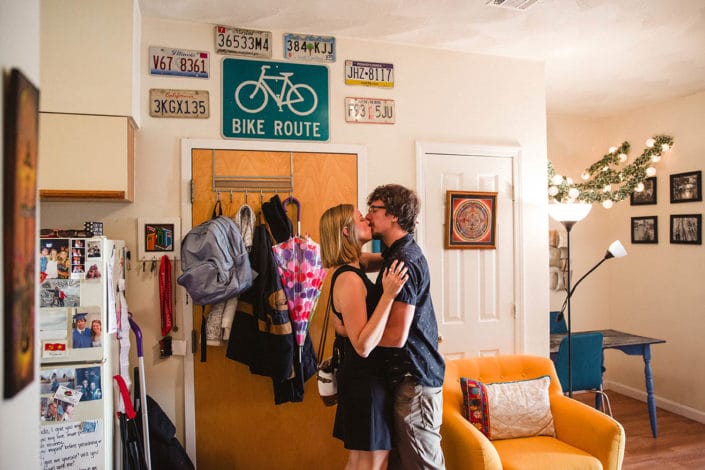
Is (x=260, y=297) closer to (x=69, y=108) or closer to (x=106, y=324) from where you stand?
(x=106, y=324)

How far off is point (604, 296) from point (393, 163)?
3.20 metres

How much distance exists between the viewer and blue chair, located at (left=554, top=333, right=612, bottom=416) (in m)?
3.29

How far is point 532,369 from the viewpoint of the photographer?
2770 millimetres

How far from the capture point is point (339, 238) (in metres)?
1.97

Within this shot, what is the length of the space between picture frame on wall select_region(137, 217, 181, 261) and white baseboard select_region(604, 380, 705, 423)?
4.32 meters

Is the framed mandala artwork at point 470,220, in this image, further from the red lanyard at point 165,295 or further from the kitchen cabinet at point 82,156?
the kitchen cabinet at point 82,156

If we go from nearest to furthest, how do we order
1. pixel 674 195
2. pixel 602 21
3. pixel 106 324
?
pixel 106 324 → pixel 602 21 → pixel 674 195

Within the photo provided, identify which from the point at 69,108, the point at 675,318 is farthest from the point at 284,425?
the point at 675,318

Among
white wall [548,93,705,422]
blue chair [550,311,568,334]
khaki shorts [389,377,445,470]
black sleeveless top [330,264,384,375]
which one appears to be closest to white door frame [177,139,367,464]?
black sleeveless top [330,264,384,375]

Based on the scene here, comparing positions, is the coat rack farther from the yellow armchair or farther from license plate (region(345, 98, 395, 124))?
the yellow armchair

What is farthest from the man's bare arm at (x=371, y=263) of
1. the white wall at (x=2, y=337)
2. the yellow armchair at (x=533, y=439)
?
the white wall at (x=2, y=337)

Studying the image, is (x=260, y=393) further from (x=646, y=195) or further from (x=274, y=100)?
(x=646, y=195)

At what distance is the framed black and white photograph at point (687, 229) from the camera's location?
13.0ft

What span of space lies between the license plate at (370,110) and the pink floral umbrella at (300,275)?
2.73 feet
